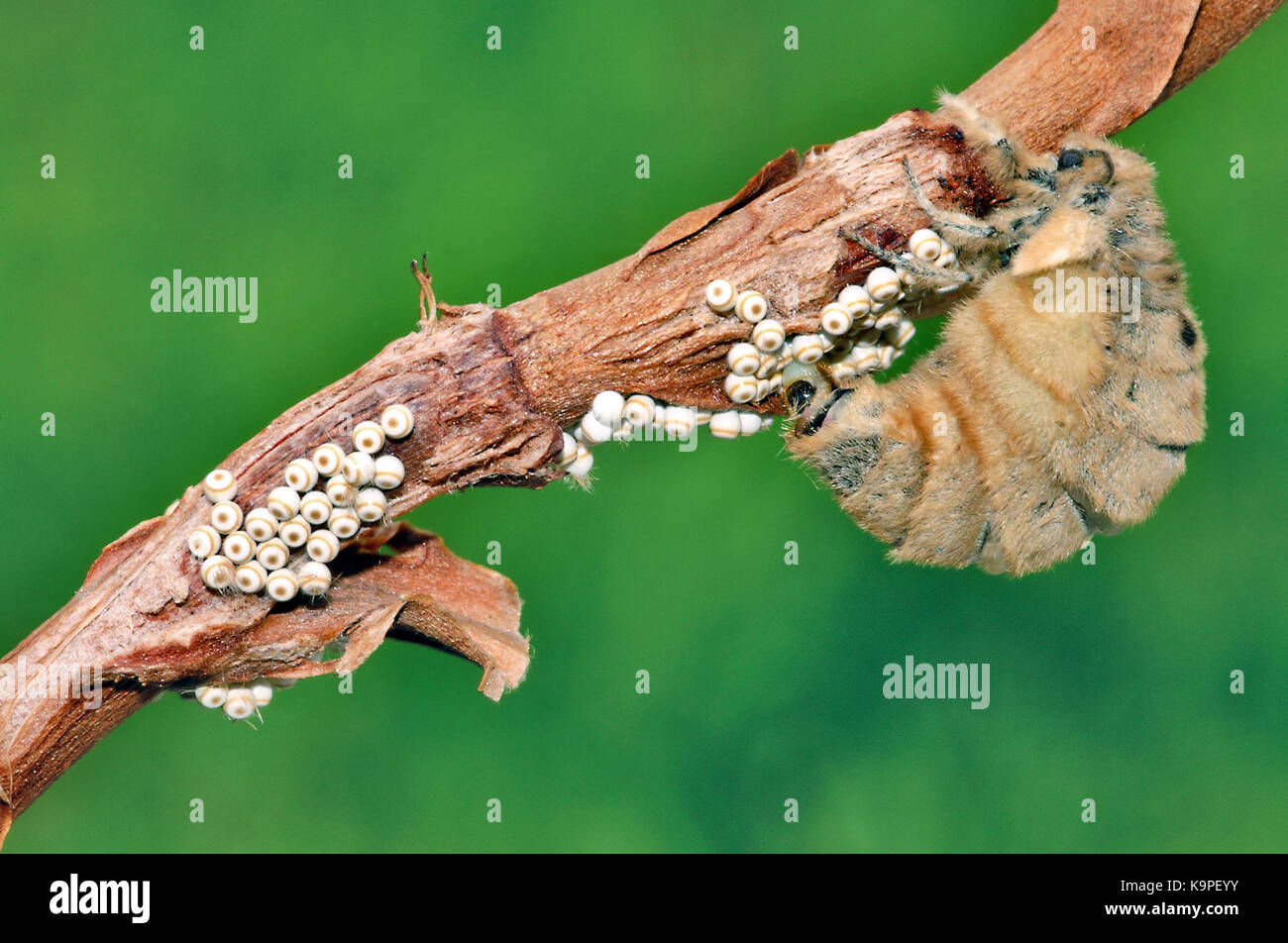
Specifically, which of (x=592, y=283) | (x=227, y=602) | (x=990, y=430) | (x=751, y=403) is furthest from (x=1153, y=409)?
(x=227, y=602)

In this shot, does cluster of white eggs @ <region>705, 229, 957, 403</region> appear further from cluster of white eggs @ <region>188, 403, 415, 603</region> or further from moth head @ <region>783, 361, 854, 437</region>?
Answer: cluster of white eggs @ <region>188, 403, 415, 603</region>

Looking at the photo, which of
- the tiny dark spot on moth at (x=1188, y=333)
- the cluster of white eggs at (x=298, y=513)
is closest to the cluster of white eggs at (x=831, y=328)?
the tiny dark spot on moth at (x=1188, y=333)

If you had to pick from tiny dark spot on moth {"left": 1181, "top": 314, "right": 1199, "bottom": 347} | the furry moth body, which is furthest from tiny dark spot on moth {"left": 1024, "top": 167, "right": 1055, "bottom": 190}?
tiny dark spot on moth {"left": 1181, "top": 314, "right": 1199, "bottom": 347}

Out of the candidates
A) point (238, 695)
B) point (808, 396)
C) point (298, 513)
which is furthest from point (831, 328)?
point (238, 695)

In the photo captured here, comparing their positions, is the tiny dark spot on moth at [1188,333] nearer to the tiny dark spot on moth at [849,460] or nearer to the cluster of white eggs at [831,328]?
the cluster of white eggs at [831,328]

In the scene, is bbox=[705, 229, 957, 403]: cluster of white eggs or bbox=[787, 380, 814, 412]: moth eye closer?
bbox=[705, 229, 957, 403]: cluster of white eggs

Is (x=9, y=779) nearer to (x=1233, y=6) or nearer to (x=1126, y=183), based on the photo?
(x=1126, y=183)
